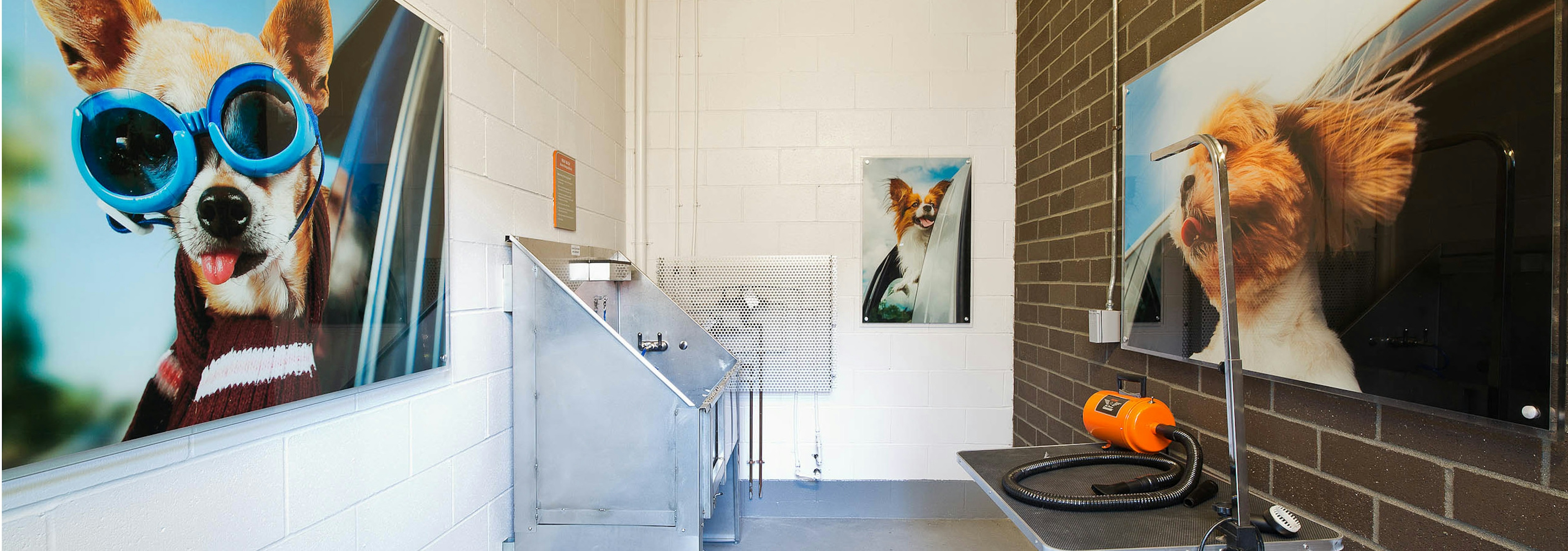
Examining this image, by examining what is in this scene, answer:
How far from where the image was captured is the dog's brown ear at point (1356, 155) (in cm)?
104

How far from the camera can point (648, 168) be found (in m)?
2.84

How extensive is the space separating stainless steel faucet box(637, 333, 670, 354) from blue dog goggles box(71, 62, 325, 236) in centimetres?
132

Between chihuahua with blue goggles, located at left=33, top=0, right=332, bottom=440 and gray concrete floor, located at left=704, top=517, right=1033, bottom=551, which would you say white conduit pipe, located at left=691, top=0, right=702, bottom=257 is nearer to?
gray concrete floor, located at left=704, top=517, right=1033, bottom=551

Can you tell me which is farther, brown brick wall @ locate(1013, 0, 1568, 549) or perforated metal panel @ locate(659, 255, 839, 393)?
perforated metal panel @ locate(659, 255, 839, 393)

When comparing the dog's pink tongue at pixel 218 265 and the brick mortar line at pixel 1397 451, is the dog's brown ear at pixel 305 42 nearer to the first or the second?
the dog's pink tongue at pixel 218 265

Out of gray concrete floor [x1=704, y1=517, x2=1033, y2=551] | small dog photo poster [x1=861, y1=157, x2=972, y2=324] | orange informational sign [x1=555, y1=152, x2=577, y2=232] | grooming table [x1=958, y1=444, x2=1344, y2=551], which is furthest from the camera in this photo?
small dog photo poster [x1=861, y1=157, x2=972, y2=324]

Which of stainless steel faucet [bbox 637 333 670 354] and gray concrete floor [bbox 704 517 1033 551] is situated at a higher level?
stainless steel faucet [bbox 637 333 670 354]

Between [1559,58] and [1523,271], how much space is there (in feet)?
1.05

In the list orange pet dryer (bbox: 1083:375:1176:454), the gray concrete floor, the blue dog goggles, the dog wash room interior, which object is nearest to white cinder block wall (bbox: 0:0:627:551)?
the dog wash room interior

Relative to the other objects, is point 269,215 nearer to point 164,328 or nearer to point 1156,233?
point 164,328

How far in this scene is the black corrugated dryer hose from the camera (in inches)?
46.6

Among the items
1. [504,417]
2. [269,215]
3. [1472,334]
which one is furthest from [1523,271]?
[504,417]

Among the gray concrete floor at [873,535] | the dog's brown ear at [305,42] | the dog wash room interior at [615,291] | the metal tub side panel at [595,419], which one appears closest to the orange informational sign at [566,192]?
the dog wash room interior at [615,291]

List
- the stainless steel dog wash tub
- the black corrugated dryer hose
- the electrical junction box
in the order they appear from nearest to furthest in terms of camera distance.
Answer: the black corrugated dryer hose, the stainless steel dog wash tub, the electrical junction box
